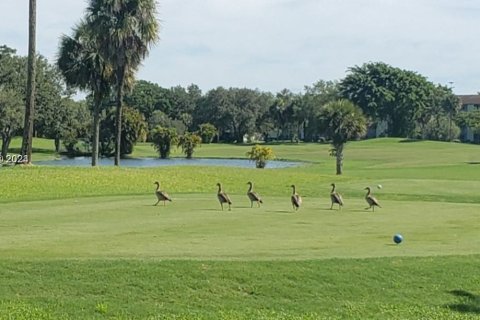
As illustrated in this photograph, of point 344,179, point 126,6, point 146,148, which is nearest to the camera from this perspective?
point 344,179

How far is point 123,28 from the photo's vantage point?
4894 cm

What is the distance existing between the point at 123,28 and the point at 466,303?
1499 inches

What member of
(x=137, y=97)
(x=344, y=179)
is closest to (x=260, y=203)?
(x=344, y=179)

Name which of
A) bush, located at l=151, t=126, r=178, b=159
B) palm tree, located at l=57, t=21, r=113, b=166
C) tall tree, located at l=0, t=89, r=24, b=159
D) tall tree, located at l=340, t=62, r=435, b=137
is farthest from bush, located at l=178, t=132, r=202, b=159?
tall tree, located at l=340, t=62, r=435, b=137

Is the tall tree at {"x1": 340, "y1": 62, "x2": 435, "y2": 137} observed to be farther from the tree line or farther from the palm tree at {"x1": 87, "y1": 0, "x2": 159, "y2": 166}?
the palm tree at {"x1": 87, "y1": 0, "x2": 159, "y2": 166}

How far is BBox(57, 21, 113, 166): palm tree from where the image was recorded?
1993 inches

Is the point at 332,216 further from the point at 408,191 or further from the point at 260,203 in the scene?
the point at 408,191

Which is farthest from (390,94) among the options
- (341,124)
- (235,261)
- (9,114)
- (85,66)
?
(235,261)

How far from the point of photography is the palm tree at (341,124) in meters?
61.0

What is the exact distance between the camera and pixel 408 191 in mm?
35875

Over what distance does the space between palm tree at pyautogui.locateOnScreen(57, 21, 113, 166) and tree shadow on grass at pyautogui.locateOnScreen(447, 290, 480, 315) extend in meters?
38.0

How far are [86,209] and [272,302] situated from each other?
1213 cm

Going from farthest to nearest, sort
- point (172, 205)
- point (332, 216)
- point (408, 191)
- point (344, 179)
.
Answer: point (344, 179) → point (408, 191) → point (172, 205) → point (332, 216)

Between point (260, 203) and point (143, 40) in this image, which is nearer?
point (260, 203)
